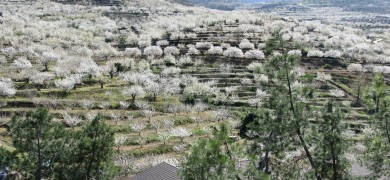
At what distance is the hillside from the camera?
7038 cm

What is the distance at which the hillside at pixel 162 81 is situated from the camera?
70.4m

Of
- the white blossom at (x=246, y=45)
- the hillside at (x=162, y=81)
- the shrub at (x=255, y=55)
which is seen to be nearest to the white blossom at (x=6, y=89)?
the hillside at (x=162, y=81)

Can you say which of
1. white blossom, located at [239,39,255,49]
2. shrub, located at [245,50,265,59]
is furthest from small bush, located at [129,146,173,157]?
white blossom, located at [239,39,255,49]

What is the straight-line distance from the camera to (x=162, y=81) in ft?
350

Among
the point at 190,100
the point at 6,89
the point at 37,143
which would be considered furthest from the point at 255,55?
the point at 37,143

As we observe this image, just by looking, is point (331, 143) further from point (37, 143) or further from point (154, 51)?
point (154, 51)

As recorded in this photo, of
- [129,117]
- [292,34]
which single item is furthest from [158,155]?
[292,34]

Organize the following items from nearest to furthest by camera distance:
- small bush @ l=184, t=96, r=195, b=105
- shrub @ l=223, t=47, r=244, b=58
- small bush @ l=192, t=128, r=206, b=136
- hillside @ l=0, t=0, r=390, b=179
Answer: hillside @ l=0, t=0, r=390, b=179
small bush @ l=192, t=128, r=206, b=136
small bush @ l=184, t=96, r=195, b=105
shrub @ l=223, t=47, r=244, b=58

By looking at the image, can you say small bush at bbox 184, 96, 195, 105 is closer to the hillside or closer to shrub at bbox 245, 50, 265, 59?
Result: the hillside

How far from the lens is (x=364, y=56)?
148125mm

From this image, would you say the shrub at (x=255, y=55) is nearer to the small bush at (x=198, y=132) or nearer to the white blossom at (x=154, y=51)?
the white blossom at (x=154, y=51)

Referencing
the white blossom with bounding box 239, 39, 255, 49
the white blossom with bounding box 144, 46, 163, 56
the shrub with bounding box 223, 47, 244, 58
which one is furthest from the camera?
the white blossom with bounding box 239, 39, 255, 49

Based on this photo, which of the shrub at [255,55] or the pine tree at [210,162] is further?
the shrub at [255,55]

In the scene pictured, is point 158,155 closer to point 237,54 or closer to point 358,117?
point 358,117
